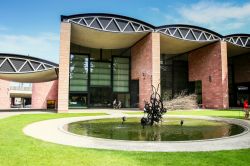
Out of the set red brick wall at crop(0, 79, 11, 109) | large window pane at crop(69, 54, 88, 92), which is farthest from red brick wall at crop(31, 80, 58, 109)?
large window pane at crop(69, 54, 88, 92)

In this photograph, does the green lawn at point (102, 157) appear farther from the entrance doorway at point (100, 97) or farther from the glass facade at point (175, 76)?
the glass facade at point (175, 76)

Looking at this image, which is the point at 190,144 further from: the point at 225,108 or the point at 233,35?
the point at 233,35

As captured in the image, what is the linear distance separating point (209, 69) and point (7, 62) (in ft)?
103

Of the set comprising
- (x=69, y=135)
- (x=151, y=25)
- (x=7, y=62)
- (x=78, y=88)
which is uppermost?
(x=151, y=25)

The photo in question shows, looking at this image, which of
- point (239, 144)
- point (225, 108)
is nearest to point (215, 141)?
point (239, 144)

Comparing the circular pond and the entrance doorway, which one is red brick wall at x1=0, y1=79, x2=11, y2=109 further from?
the circular pond

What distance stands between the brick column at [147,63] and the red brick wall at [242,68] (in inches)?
Result: 926

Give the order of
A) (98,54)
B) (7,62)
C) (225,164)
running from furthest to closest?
(98,54)
(7,62)
(225,164)

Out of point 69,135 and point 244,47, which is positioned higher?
point 244,47

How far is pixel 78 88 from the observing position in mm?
40438

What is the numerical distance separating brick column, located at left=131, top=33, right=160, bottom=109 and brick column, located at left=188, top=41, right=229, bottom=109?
37.5 ft

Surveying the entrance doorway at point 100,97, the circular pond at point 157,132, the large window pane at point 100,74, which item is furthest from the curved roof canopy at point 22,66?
the circular pond at point 157,132

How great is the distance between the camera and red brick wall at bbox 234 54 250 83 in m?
47.1

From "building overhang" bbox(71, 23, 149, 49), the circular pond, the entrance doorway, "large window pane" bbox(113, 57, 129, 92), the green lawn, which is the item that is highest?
"building overhang" bbox(71, 23, 149, 49)
